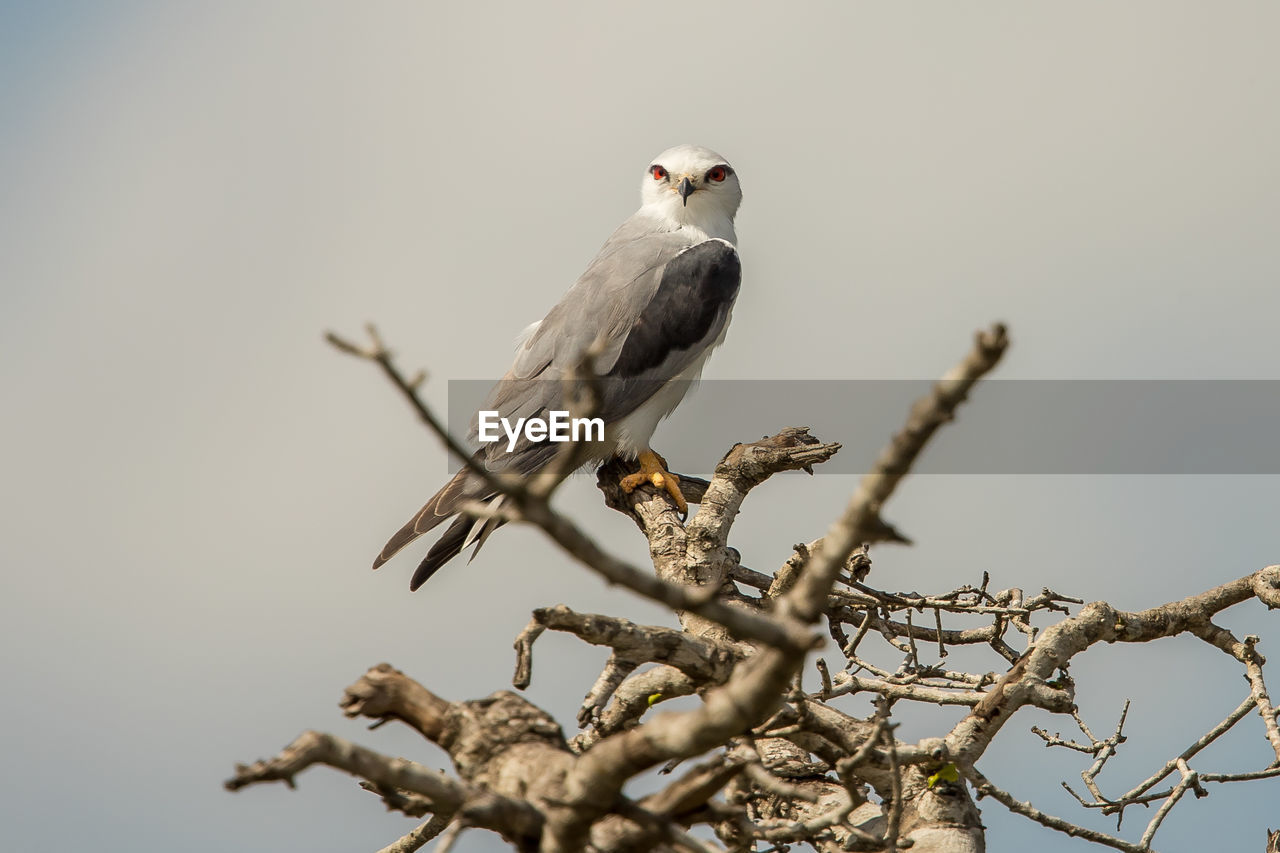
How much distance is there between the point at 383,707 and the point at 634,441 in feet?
16.0

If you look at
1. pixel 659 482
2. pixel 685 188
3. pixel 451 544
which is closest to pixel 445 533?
pixel 451 544

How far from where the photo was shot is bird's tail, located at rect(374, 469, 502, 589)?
642 centimetres

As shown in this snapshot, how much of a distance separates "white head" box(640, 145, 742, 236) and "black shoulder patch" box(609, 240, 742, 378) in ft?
1.81

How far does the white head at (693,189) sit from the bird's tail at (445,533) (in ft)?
10.1

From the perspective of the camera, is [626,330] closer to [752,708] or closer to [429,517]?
[429,517]

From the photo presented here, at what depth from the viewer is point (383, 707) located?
298 cm

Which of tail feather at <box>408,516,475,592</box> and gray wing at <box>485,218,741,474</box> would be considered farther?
gray wing at <box>485,218,741,474</box>

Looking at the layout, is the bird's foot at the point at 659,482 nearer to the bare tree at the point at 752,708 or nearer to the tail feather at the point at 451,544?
the bare tree at the point at 752,708

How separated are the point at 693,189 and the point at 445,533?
3.41 metres

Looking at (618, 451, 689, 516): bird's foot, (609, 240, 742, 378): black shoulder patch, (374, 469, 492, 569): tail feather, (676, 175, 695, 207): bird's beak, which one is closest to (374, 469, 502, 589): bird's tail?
(374, 469, 492, 569): tail feather

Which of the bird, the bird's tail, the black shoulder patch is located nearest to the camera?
the bird's tail

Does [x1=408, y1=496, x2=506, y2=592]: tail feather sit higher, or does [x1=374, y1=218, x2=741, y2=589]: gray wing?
[x1=374, y1=218, x2=741, y2=589]: gray wing

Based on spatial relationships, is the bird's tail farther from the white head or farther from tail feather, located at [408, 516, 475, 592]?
the white head

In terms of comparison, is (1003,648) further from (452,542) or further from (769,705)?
(769,705)
